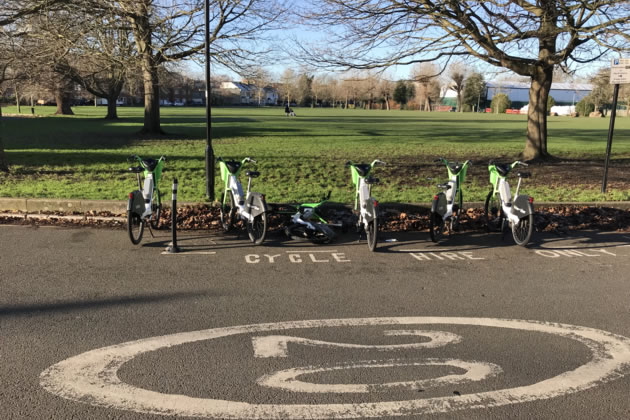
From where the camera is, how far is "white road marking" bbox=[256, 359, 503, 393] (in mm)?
3209

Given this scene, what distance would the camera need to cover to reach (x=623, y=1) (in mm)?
10359

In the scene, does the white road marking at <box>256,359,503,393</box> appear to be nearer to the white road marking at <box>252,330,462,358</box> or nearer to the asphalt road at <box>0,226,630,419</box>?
the asphalt road at <box>0,226,630,419</box>

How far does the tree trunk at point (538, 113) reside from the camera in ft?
46.6

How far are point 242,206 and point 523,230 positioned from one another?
3.92 m

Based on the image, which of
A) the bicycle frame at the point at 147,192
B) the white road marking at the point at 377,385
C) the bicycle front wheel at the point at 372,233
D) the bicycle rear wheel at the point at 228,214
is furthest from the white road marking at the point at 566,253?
the bicycle frame at the point at 147,192

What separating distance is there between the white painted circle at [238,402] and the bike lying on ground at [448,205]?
3142 mm

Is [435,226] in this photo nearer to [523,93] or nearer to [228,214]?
[228,214]

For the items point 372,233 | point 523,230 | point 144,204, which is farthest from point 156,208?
point 523,230

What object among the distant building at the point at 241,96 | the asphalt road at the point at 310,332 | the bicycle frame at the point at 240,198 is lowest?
the asphalt road at the point at 310,332

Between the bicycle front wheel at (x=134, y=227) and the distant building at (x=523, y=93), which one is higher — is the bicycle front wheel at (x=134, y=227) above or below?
below

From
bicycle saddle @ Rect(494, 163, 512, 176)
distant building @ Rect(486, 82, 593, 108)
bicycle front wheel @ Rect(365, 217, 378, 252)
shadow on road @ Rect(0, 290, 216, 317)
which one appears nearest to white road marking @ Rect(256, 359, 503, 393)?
shadow on road @ Rect(0, 290, 216, 317)

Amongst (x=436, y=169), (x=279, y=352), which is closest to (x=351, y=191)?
(x=436, y=169)

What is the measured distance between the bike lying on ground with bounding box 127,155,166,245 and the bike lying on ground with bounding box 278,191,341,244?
6.41 feet

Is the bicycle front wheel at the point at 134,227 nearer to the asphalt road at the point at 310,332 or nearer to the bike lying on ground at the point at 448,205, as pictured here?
the asphalt road at the point at 310,332
